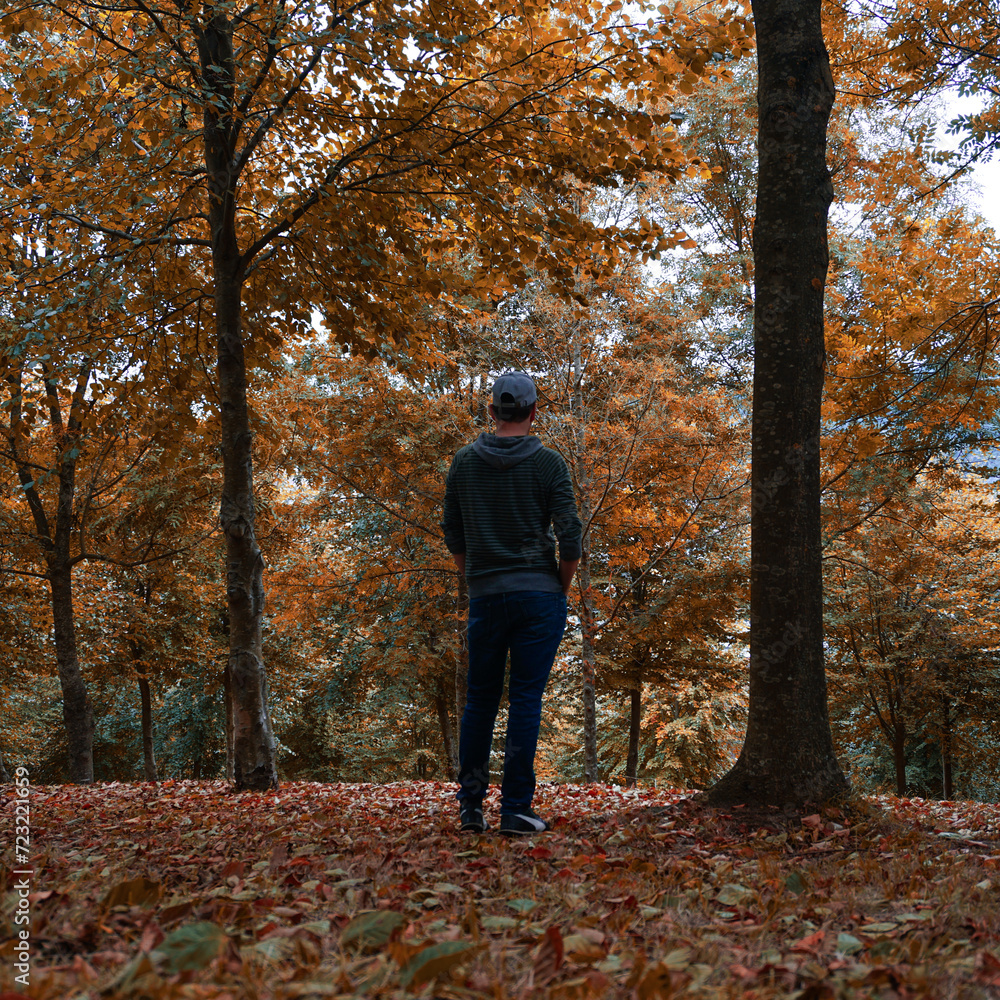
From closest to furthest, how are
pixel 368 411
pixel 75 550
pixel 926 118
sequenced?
pixel 926 118 < pixel 368 411 < pixel 75 550

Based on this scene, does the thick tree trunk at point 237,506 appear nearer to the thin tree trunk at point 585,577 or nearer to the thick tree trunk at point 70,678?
the thin tree trunk at point 585,577

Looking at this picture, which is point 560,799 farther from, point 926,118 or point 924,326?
point 926,118

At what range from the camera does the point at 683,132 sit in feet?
56.6

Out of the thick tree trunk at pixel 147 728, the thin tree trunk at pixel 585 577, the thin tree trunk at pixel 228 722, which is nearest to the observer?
the thin tree trunk at pixel 585 577

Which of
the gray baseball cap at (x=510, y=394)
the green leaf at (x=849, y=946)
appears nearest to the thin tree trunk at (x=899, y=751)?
the gray baseball cap at (x=510, y=394)

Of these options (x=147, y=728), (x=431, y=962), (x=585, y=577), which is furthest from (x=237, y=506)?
(x=147, y=728)

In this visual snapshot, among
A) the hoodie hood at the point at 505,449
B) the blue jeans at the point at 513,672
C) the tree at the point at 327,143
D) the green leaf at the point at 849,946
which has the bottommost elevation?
the green leaf at the point at 849,946

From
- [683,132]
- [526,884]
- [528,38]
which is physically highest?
[683,132]

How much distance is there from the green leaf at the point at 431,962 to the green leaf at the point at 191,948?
16.1 inches

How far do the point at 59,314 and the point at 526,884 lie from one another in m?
5.67

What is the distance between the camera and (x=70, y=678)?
10.7 meters

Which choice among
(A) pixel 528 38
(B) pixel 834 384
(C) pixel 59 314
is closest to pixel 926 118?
(B) pixel 834 384

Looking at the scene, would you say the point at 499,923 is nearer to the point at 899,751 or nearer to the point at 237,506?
the point at 237,506

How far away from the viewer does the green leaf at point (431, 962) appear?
1504 mm
